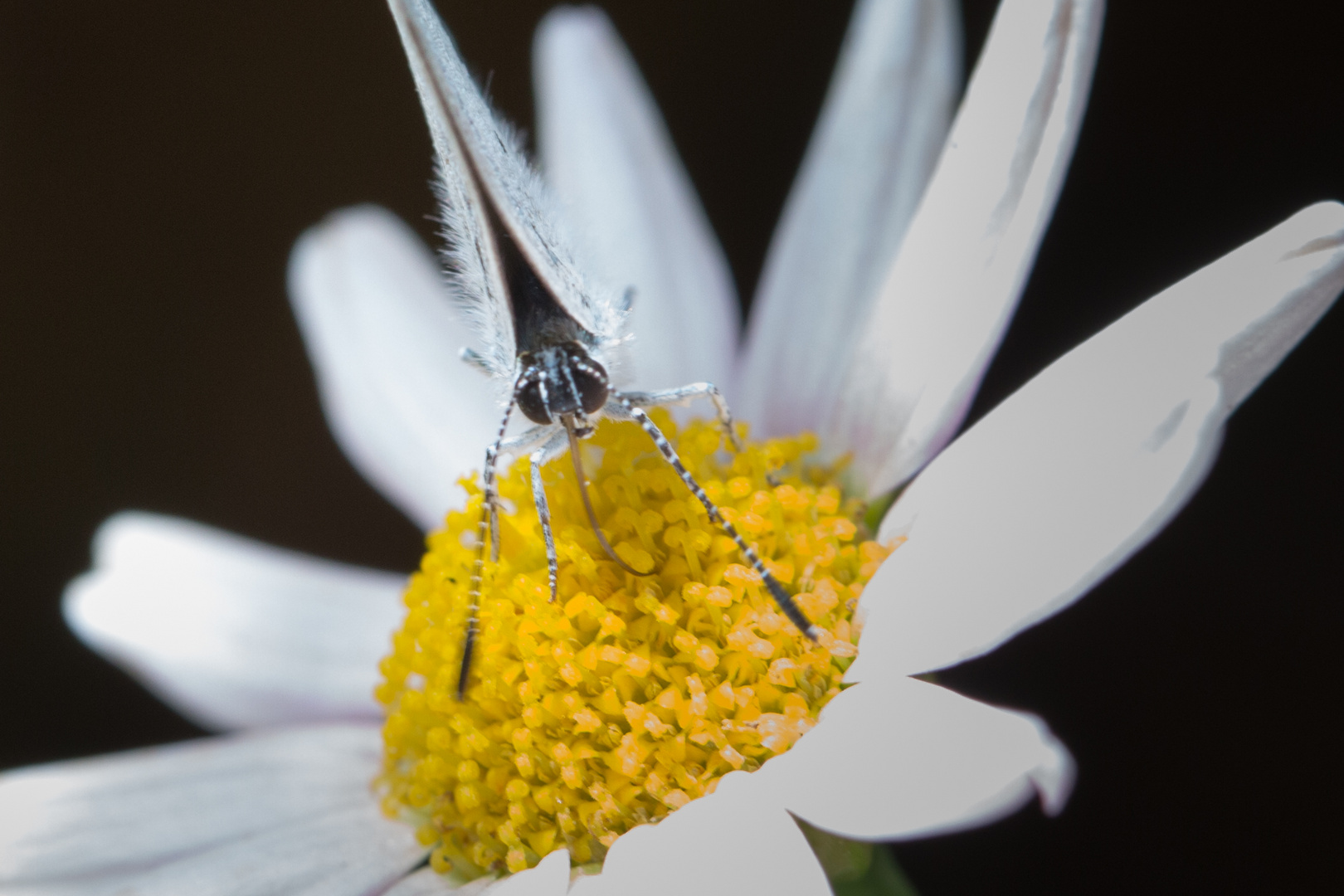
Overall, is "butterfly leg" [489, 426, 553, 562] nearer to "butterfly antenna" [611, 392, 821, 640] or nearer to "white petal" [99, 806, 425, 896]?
"butterfly antenna" [611, 392, 821, 640]

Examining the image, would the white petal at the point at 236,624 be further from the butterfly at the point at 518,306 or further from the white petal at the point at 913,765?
the white petal at the point at 913,765

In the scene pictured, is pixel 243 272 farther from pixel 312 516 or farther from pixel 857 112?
pixel 857 112

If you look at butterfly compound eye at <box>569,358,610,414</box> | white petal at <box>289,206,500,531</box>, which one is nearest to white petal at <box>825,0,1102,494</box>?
butterfly compound eye at <box>569,358,610,414</box>

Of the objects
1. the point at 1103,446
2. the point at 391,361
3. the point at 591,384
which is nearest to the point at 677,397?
the point at 591,384

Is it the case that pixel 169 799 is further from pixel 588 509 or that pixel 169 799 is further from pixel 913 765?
pixel 913 765

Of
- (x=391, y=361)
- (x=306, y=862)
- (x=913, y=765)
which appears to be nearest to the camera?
(x=913, y=765)
